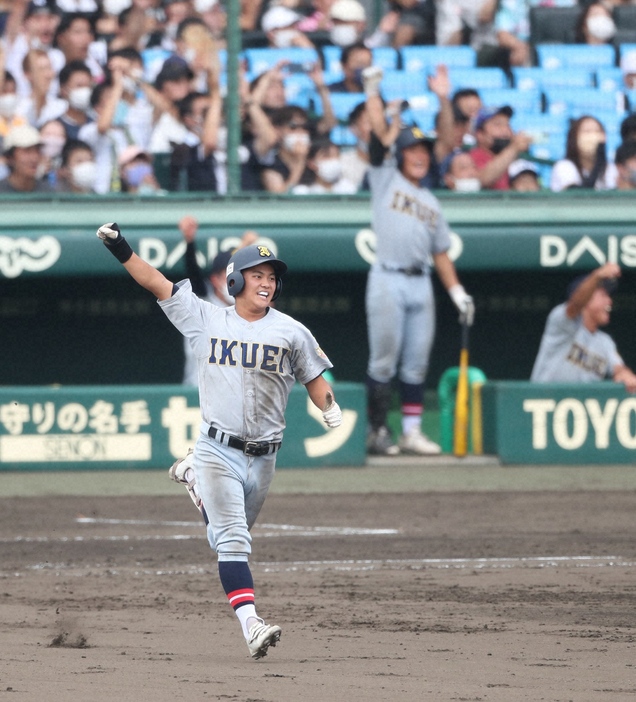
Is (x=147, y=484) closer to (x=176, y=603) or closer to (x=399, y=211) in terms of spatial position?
(x=399, y=211)

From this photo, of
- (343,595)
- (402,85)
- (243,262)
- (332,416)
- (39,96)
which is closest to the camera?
(243,262)

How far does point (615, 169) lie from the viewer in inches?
515

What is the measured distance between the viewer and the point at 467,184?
1280cm

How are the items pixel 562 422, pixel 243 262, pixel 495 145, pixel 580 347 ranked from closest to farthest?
pixel 243 262, pixel 562 422, pixel 580 347, pixel 495 145

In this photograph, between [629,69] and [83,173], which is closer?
[83,173]

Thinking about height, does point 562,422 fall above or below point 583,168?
below

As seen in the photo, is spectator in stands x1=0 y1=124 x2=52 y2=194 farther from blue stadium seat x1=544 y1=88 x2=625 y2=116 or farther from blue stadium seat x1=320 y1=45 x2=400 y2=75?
blue stadium seat x1=544 y1=88 x2=625 y2=116

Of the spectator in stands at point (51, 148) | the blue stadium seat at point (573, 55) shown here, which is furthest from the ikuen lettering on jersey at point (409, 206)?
the blue stadium seat at point (573, 55)

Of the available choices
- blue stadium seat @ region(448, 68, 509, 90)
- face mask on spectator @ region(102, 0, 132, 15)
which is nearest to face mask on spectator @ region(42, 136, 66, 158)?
face mask on spectator @ region(102, 0, 132, 15)

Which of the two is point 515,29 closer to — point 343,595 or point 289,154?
point 289,154

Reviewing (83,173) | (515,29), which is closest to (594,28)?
(515,29)

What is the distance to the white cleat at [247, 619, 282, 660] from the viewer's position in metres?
4.88

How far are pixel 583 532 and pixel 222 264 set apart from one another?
3271 millimetres

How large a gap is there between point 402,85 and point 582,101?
5.64ft
